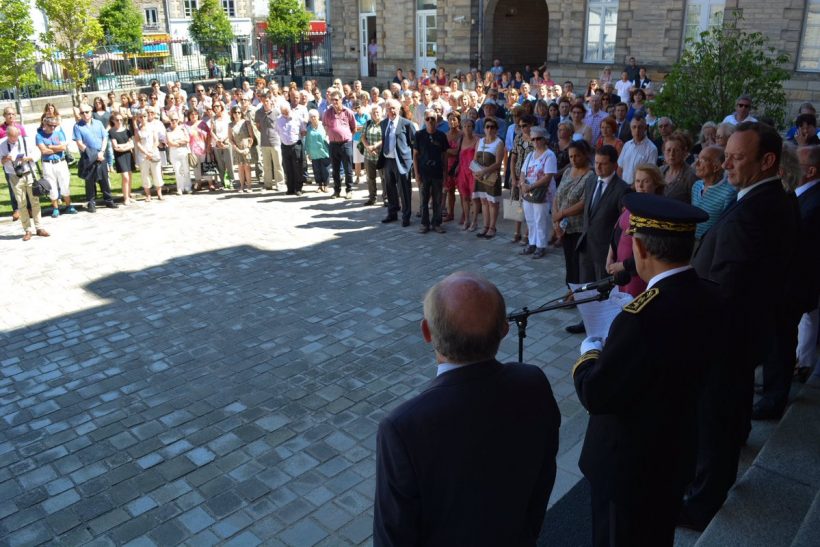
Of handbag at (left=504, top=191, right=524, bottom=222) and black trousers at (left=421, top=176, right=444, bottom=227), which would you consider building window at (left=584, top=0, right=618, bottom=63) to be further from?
handbag at (left=504, top=191, right=524, bottom=222)

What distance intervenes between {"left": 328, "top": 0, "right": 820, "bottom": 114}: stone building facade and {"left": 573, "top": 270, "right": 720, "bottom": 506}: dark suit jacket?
15.0 meters

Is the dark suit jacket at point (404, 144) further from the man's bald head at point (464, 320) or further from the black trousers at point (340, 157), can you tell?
the man's bald head at point (464, 320)

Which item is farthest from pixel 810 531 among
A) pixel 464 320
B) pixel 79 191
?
pixel 79 191

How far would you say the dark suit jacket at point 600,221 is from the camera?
6.43m

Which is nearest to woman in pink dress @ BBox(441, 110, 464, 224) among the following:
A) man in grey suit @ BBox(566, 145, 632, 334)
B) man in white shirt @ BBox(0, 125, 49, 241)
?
man in grey suit @ BBox(566, 145, 632, 334)

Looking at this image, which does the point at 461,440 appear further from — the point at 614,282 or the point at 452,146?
the point at 452,146

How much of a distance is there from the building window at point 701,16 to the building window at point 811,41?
2.42 metres

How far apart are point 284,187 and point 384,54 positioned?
1853cm

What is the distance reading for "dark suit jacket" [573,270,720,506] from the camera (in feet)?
9.21

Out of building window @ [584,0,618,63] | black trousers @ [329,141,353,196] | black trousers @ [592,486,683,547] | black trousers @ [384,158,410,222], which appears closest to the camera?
black trousers @ [592,486,683,547]

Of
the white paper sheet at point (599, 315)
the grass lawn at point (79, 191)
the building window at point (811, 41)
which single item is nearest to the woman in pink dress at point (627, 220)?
the white paper sheet at point (599, 315)

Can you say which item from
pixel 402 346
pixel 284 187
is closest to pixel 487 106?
pixel 284 187

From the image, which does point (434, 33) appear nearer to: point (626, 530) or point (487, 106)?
point (487, 106)

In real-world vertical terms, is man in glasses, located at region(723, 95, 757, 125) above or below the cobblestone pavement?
above
